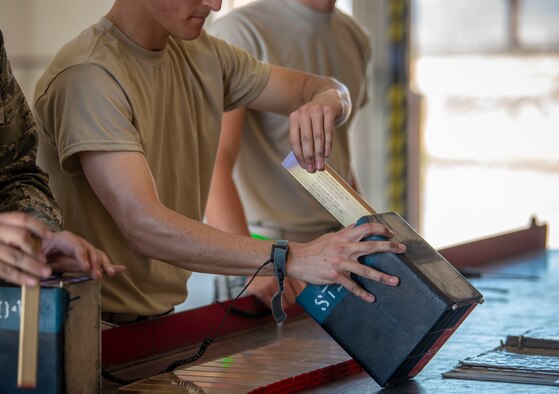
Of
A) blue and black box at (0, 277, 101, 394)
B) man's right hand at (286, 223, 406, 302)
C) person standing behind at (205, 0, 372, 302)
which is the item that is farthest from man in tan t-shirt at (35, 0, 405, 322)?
person standing behind at (205, 0, 372, 302)

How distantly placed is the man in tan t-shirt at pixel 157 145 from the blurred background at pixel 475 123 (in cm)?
488

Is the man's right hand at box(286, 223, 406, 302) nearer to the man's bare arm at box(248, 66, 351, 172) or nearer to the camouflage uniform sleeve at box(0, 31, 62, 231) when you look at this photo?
the man's bare arm at box(248, 66, 351, 172)

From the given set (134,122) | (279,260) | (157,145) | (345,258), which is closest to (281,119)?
(157,145)

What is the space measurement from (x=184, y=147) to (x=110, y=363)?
50 centimetres

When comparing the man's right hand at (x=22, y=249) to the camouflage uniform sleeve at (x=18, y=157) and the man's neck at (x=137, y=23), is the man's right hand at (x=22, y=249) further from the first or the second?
the man's neck at (x=137, y=23)

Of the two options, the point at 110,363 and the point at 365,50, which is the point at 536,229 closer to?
the point at 365,50

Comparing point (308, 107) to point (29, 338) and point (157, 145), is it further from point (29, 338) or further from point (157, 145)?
point (29, 338)

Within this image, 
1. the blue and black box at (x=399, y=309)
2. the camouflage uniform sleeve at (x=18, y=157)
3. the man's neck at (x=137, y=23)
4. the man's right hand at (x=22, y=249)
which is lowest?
the blue and black box at (x=399, y=309)

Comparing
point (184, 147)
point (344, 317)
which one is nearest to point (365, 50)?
point (184, 147)

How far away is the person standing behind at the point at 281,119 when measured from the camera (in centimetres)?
285

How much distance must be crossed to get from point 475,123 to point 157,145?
5.57m

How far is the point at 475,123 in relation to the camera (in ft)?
24.1

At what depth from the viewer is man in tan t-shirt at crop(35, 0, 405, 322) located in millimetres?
1807

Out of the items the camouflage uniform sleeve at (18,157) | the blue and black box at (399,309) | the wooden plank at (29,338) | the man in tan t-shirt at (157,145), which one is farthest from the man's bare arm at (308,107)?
the wooden plank at (29,338)
